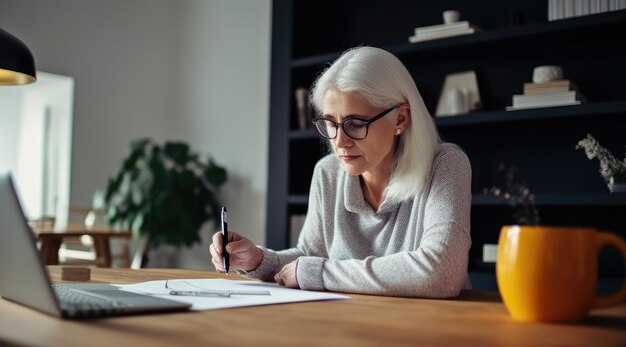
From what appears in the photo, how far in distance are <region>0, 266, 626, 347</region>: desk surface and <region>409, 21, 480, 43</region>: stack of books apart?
7.93ft

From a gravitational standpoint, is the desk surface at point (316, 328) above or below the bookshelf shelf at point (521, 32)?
below

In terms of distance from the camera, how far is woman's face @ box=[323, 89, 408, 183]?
5.36 ft

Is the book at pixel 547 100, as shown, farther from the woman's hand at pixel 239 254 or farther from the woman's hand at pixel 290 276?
the woman's hand at pixel 290 276

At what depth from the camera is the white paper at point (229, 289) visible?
102cm

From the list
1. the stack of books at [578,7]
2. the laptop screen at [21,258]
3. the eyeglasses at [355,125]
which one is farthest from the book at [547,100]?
the laptop screen at [21,258]

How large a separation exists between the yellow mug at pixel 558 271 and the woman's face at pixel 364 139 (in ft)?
2.60

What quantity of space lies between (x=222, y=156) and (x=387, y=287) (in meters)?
3.92

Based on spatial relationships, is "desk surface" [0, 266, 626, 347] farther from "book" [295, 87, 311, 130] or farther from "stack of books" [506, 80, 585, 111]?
"book" [295, 87, 311, 130]

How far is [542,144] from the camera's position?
3.27 meters

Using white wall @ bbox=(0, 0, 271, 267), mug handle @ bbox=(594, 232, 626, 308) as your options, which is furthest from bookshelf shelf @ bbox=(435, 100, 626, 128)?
mug handle @ bbox=(594, 232, 626, 308)

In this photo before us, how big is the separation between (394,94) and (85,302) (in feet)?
3.10

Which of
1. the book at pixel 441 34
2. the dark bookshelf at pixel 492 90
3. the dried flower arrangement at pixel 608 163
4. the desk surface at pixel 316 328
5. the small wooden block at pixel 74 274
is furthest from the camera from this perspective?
the book at pixel 441 34

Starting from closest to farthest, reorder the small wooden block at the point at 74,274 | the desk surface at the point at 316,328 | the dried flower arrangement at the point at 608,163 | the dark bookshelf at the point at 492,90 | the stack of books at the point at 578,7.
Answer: the desk surface at the point at 316,328 → the small wooden block at the point at 74,274 → the dried flower arrangement at the point at 608,163 → the stack of books at the point at 578,7 → the dark bookshelf at the point at 492,90

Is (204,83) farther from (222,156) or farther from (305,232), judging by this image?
(305,232)
